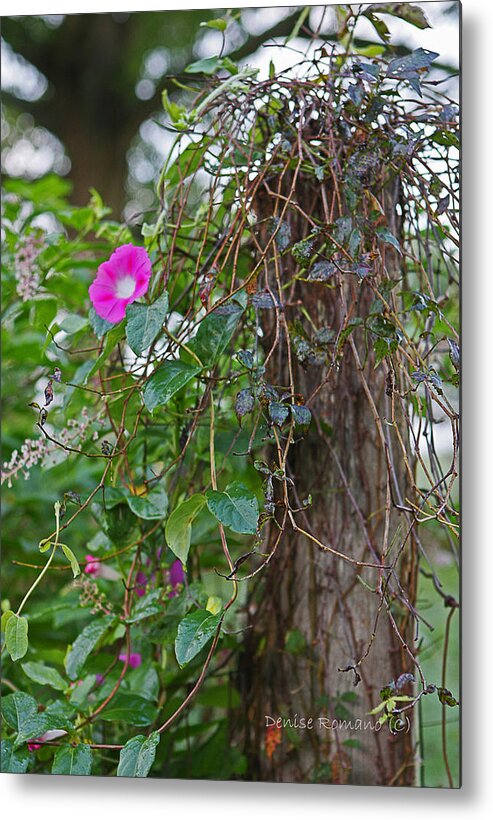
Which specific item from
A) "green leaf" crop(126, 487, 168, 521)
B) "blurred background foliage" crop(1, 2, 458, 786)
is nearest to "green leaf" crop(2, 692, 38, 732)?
"blurred background foliage" crop(1, 2, 458, 786)

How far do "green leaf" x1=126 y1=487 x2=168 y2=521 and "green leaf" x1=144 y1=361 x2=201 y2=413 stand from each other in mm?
129

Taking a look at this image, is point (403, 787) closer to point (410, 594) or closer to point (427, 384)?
point (410, 594)

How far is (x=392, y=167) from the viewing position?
0.88 m

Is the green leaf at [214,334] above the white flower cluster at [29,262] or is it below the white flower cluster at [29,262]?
below

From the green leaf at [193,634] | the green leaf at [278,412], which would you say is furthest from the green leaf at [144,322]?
the green leaf at [193,634]

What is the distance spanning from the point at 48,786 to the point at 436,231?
2.65 ft

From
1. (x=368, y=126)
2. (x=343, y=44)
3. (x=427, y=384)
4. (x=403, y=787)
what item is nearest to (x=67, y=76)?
(x=343, y=44)

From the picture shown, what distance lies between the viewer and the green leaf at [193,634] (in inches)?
30.6

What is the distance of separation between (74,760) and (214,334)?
486mm

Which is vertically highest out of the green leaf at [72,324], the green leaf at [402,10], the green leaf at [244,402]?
the green leaf at [402,10]

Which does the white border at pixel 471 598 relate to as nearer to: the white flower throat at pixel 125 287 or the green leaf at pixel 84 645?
the green leaf at pixel 84 645

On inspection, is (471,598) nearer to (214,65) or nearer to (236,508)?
(236,508)

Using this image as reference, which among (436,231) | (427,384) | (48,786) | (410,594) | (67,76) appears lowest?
(48,786)

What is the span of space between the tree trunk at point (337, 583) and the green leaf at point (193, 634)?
0.21m
